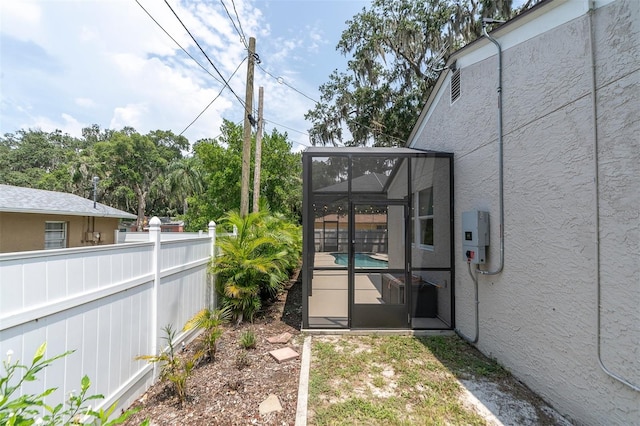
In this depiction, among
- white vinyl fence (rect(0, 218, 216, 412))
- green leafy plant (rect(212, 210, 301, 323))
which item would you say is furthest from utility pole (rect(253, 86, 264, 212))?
white vinyl fence (rect(0, 218, 216, 412))

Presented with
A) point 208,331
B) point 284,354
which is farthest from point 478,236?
point 208,331

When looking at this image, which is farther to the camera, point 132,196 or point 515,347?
point 132,196

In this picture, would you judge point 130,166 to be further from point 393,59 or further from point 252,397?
point 252,397

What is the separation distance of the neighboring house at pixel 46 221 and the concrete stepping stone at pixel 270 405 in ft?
33.1

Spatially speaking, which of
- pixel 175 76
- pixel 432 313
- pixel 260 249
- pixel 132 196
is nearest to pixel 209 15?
pixel 175 76

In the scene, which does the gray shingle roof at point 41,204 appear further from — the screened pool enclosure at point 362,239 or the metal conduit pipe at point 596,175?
the metal conduit pipe at point 596,175

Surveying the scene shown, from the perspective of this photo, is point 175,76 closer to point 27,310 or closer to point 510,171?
point 27,310

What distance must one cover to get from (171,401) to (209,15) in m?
6.03

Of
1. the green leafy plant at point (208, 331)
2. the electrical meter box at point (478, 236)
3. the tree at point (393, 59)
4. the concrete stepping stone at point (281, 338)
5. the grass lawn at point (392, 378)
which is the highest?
the tree at point (393, 59)

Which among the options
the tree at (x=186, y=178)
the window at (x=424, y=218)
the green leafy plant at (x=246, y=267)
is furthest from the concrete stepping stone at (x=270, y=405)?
the tree at (x=186, y=178)

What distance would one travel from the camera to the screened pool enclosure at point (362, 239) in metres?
4.73

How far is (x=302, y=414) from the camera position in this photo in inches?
106

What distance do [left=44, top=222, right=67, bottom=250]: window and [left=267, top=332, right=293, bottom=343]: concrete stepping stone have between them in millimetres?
10548

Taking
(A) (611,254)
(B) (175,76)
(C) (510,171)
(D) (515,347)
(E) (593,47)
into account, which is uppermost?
(B) (175,76)
